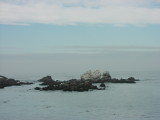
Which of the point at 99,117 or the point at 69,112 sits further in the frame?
the point at 69,112

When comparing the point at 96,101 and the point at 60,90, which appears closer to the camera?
the point at 96,101

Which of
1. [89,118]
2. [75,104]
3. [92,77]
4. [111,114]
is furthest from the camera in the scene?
[92,77]

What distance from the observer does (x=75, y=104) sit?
60.2 m

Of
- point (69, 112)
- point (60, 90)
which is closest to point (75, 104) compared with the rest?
point (69, 112)

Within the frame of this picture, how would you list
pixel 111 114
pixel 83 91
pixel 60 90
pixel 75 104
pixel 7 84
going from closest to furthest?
1. pixel 111 114
2. pixel 75 104
3. pixel 83 91
4. pixel 60 90
5. pixel 7 84

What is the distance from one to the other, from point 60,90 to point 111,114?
42.7 m

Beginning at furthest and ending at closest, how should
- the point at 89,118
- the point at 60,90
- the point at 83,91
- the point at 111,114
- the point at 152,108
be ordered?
the point at 60,90 < the point at 83,91 < the point at 152,108 < the point at 111,114 < the point at 89,118

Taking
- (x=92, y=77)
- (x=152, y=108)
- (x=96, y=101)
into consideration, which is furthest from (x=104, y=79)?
(x=152, y=108)

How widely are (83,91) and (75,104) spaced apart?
2359cm

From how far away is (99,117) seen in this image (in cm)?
4478

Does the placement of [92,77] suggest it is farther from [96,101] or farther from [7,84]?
[96,101]

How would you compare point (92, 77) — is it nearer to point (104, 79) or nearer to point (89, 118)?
point (104, 79)

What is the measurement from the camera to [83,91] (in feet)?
275

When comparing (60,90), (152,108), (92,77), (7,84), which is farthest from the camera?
(92,77)
